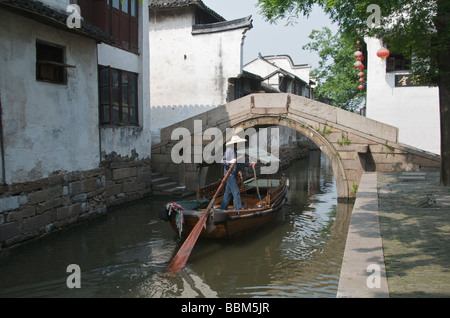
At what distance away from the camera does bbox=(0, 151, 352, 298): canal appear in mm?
5449

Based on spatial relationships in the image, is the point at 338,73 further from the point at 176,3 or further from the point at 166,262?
the point at 166,262

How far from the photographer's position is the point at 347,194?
11.3m

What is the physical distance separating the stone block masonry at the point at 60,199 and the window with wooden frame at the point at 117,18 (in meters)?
3.28

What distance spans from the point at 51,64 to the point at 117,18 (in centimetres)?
333

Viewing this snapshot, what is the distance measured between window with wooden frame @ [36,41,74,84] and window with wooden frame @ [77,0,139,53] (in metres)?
1.47

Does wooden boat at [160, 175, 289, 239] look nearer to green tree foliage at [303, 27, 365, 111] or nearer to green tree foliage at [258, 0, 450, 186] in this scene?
green tree foliage at [258, 0, 450, 186]

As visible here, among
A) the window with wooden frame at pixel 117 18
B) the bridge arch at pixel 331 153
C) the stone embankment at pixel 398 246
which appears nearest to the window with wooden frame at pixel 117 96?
the window with wooden frame at pixel 117 18
